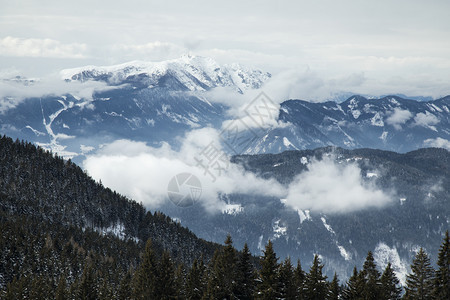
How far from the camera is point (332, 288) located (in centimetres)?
5828

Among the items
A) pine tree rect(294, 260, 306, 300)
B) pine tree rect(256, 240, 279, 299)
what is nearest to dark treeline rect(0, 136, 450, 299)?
pine tree rect(294, 260, 306, 300)

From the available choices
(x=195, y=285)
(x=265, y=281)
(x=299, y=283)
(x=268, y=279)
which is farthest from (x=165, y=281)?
(x=299, y=283)

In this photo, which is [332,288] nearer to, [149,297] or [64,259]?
[149,297]

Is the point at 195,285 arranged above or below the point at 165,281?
below

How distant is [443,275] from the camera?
50.8m

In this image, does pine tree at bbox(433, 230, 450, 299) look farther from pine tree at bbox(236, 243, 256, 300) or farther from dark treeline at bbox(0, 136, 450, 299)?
pine tree at bbox(236, 243, 256, 300)

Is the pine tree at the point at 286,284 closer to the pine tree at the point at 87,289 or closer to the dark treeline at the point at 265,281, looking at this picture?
the dark treeline at the point at 265,281

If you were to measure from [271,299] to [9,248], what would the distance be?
97176 mm

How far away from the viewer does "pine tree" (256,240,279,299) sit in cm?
4878

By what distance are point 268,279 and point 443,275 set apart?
1903 centimetres

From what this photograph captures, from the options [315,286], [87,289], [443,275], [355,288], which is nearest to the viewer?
[443,275]

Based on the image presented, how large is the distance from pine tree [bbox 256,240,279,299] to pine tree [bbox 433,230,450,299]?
17549mm

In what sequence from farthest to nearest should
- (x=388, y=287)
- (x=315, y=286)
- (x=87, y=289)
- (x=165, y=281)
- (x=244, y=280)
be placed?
(x=87, y=289) → (x=388, y=287) → (x=315, y=286) → (x=165, y=281) → (x=244, y=280)

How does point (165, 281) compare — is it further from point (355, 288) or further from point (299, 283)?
point (355, 288)
